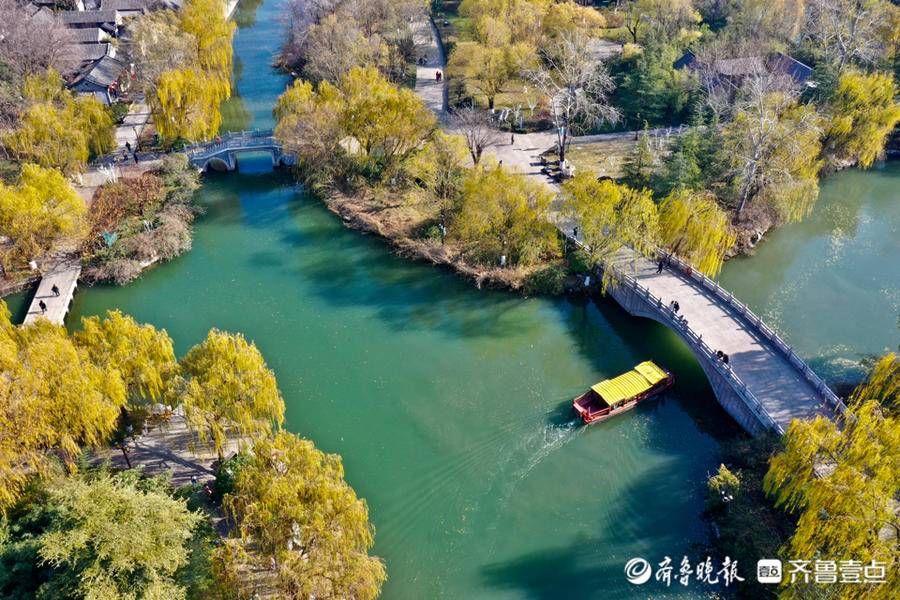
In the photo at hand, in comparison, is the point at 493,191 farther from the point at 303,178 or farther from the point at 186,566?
the point at 186,566

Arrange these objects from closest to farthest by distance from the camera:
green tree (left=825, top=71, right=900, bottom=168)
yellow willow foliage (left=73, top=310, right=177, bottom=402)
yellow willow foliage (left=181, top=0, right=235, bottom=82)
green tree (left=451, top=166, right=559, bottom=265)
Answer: yellow willow foliage (left=73, top=310, right=177, bottom=402), green tree (left=451, top=166, right=559, bottom=265), green tree (left=825, top=71, right=900, bottom=168), yellow willow foliage (left=181, top=0, right=235, bottom=82)

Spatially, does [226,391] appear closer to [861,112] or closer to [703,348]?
[703,348]

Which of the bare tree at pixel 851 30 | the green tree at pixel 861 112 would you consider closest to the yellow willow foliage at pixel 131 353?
the green tree at pixel 861 112

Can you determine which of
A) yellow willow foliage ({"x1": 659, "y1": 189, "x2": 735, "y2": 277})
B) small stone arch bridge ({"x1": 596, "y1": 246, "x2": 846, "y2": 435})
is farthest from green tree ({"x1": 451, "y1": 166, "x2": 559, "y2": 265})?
yellow willow foliage ({"x1": 659, "y1": 189, "x2": 735, "y2": 277})

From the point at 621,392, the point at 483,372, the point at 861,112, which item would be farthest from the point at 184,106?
the point at 861,112

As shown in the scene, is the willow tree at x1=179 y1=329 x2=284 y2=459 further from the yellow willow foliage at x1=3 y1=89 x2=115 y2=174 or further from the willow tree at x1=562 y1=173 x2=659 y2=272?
the yellow willow foliage at x1=3 y1=89 x2=115 y2=174

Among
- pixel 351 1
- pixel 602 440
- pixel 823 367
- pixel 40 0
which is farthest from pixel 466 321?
pixel 40 0

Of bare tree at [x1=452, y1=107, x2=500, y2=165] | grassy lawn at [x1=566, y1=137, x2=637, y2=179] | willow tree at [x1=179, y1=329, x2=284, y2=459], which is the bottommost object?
willow tree at [x1=179, y1=329, x2=284, y2=459]

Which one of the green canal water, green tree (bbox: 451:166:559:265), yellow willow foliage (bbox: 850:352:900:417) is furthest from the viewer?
green tree (bbox: 451:166:559:265)

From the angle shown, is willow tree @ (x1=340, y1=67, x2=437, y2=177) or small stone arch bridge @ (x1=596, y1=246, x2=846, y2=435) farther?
willow tree @ (x1=340, y1=67, x2=437, y2=177)
